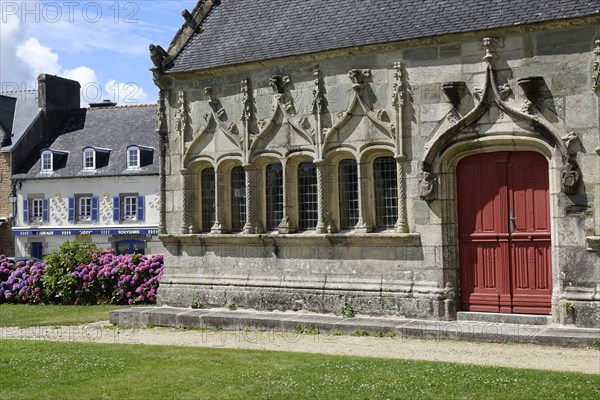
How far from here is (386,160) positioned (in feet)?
43.5

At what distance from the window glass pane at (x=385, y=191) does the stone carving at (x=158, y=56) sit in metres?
4.98

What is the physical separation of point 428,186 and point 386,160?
A: 106 cm

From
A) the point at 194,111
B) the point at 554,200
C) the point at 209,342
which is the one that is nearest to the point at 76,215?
the point at 194,111

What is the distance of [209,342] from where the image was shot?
12.0 m

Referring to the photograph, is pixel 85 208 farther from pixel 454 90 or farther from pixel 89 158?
pixel 454 90

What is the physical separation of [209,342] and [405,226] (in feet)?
12.0

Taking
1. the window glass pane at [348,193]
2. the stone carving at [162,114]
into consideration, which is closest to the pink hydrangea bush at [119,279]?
the stone carving at [162,114]

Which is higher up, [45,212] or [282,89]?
[282,89]

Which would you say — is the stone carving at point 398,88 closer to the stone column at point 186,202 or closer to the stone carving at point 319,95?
the stone carving at point 319,95

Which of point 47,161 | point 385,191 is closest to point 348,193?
point 385,191

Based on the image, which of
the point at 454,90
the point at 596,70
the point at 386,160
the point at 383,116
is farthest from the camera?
the point at 386,160

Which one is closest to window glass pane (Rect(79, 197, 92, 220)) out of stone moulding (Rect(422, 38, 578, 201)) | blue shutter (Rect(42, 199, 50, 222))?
blue shutter (Rect(42, 199, 50, 222))

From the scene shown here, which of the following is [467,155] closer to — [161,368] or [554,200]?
[554,200]

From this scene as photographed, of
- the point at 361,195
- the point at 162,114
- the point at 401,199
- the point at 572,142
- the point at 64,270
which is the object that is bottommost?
the point at 64,270
